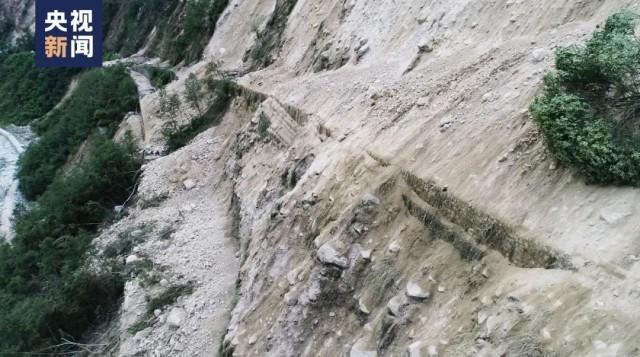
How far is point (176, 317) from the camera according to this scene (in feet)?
36.1

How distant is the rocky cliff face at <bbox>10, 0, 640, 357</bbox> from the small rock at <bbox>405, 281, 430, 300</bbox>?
0.9 inches

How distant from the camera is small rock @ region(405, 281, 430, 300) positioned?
6195 mm

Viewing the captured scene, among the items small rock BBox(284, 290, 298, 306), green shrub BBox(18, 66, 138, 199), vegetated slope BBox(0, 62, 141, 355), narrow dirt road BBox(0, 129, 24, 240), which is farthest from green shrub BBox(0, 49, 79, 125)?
small rock BBox(284, 290, 298, 306)

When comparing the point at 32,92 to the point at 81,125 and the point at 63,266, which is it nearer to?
the point at 81,125

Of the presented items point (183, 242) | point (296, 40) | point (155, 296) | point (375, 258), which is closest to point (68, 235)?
point (183, 242)

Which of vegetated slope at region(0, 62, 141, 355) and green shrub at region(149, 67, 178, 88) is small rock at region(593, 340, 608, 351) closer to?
vegetated slope at region(0, 62, 141, 355)

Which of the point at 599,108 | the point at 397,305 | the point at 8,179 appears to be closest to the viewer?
the point at 599,108

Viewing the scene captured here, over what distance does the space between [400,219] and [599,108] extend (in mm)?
2845

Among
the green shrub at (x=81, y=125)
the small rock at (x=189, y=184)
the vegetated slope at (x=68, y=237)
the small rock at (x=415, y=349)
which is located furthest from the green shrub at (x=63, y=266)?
the small rock at (x=415, y=349)

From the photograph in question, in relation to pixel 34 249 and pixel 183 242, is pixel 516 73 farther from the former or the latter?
pixel 34 249

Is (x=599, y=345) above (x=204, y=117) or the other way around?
above

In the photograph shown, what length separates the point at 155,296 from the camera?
1193cm

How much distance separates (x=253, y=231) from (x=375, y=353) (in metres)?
5.66

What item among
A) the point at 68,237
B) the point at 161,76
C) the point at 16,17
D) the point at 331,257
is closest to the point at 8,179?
the point at 161,76
